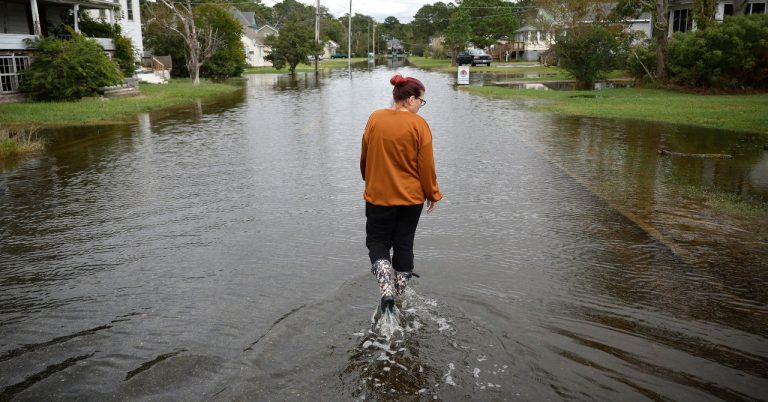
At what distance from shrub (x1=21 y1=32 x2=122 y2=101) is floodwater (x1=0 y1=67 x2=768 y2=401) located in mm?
14852

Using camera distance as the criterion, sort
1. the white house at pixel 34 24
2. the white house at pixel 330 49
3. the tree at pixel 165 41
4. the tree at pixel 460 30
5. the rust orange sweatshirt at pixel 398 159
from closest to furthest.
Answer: the rust orange sweatshirt at pixel 398 159 → the white house at pixel 34 24 → the tree at pixel 165 41 → the tree at pixel 460 30 → the white house at pixel 330 49

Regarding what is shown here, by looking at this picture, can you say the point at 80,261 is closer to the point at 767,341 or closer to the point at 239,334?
the point at 239,334

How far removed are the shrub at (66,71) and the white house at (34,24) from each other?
2.11 ft

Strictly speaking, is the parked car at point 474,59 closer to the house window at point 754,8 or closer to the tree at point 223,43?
the tree at point 223,43

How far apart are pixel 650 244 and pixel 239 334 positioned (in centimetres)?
445

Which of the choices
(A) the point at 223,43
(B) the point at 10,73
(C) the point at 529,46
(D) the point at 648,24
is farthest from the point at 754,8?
(C) the point at 529,46

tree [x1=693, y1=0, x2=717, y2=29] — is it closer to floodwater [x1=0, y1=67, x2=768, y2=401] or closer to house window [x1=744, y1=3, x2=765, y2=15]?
house window [x1=744, y1=3, x2=765, y2=15]

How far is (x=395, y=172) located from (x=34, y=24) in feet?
90.5

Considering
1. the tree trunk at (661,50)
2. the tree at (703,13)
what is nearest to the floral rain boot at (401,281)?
the tree at (703,13)

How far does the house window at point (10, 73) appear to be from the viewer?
2561 centimetres

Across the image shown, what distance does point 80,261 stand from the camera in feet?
21.0

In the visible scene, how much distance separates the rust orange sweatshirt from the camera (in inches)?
182

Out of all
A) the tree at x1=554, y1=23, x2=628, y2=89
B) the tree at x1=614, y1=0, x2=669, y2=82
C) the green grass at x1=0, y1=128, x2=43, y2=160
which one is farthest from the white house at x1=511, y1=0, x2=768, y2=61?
A: the green grass at x1=0, y1=128, x2=43, y2=160

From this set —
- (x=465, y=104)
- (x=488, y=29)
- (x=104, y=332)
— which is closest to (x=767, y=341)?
(x=104, y=332)
